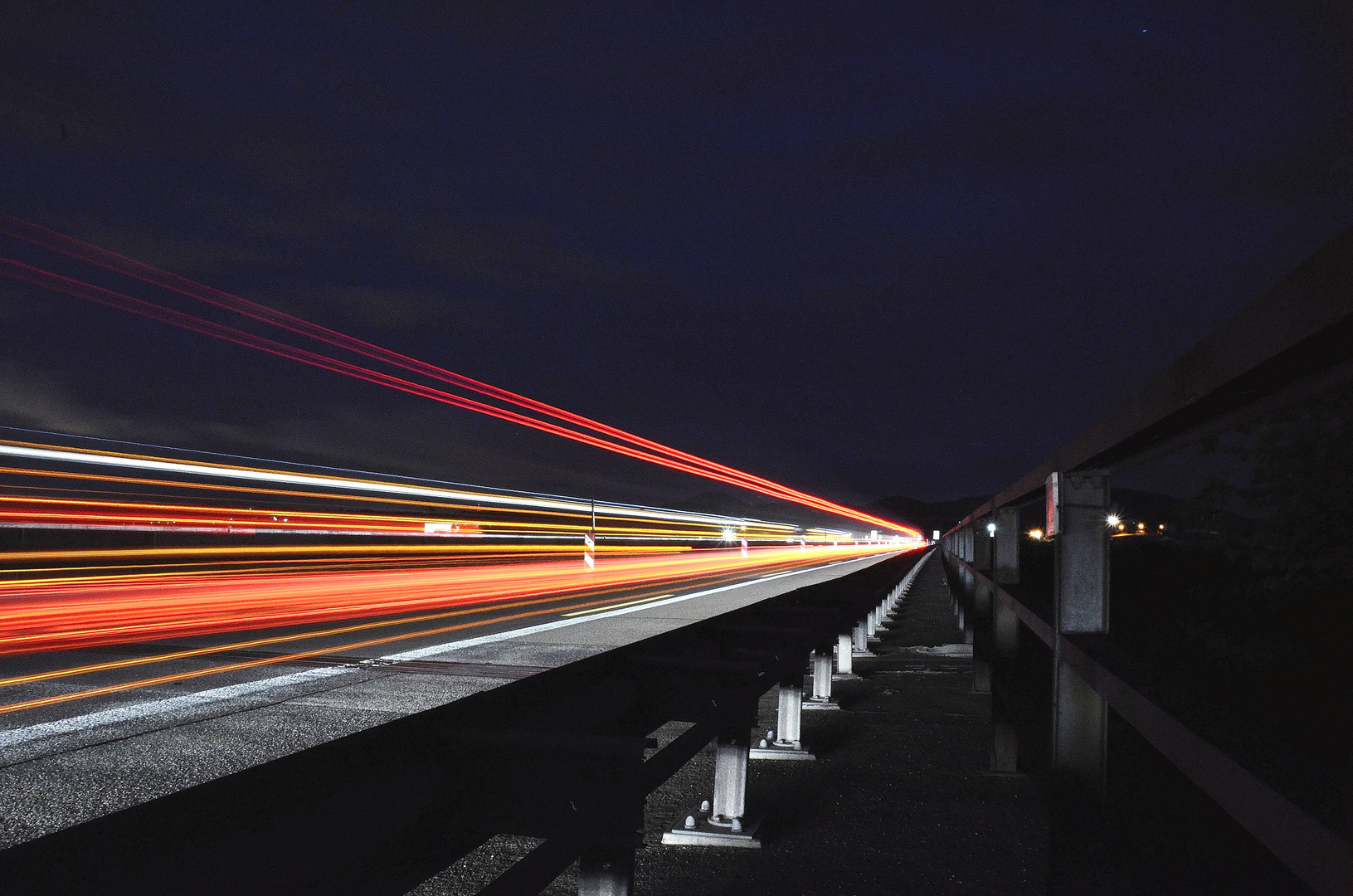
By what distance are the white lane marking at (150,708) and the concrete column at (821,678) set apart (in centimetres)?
503

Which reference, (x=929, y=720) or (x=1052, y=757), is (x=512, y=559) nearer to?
(x=929, y=720)

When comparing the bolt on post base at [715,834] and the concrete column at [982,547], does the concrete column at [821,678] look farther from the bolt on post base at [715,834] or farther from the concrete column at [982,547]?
the bolt on post base at [715,834]

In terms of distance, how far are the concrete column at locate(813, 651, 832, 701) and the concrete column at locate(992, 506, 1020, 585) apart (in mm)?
2138

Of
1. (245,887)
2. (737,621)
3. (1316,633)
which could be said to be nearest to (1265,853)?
Answer: (737,621)

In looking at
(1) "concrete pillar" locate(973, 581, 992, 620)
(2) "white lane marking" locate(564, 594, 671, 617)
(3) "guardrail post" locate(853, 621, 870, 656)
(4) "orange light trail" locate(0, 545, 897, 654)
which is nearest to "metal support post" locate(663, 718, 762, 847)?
(1) "concrete pillar" locate(973, 581, 992, 620)

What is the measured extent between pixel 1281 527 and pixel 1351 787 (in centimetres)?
3287

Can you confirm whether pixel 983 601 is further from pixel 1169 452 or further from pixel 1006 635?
pixel 1169 452

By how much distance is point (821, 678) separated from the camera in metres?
8.52

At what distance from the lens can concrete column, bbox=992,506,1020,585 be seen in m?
6.45

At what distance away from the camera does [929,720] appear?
8.05 m

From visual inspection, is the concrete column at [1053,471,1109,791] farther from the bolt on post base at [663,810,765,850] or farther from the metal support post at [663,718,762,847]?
the bolt on post base at [663,810,765,850]

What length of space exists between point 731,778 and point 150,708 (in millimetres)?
5949

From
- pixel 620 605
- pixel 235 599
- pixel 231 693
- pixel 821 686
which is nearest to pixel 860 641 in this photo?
pixel 821 686

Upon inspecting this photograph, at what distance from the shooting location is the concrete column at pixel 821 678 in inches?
334
